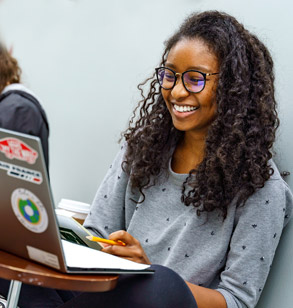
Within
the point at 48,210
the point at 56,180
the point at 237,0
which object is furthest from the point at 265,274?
the point at 56,180

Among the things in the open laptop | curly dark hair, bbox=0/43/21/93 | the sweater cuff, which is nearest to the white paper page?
the open laptop

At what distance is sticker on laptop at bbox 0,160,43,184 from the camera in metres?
0.87

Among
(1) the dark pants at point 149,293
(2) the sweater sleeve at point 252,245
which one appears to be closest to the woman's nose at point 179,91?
(2) the sweater sleeve at point 252,245

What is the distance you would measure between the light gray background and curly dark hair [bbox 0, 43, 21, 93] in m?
0.17

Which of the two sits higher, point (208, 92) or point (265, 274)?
point (208, 92)

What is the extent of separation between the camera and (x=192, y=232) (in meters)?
1.46

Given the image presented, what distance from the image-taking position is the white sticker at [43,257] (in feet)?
2.97

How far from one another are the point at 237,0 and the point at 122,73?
71cm

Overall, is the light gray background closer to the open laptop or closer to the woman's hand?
Result: the woman's hand

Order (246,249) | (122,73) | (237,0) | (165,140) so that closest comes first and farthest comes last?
(246,249) → (165,140) → (237,0) → (122,73)

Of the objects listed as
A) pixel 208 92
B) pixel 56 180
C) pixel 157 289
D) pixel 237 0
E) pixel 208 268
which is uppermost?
pixel 237 0

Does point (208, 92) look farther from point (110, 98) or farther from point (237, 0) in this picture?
point (110, 98)

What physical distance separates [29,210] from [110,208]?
0.75 m

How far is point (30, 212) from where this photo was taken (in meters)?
0.91
